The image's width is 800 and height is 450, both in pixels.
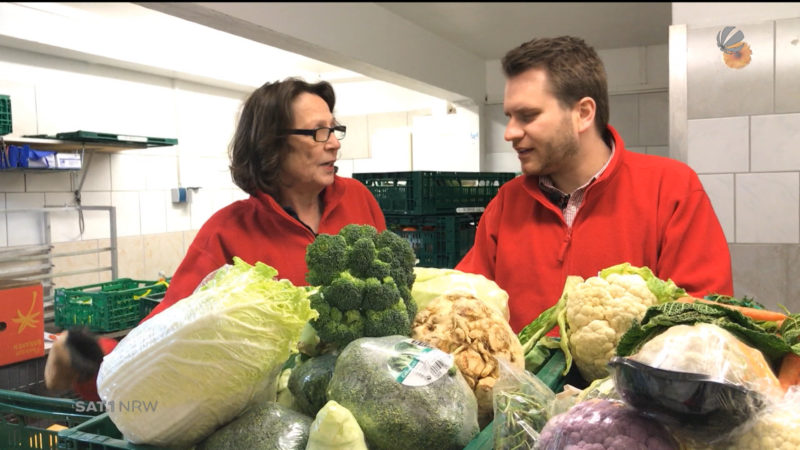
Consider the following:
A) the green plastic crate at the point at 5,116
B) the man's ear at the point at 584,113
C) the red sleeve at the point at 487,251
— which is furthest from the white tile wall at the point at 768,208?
the green plastic crate at the point at 5,116

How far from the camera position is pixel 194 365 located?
661 mm

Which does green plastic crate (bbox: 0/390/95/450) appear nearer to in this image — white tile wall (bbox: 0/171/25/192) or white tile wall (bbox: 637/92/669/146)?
white tile wall (bbox: 0/171/25/192)

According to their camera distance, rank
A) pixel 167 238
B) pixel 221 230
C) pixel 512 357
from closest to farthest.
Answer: pixel 512 357
pixel 221 230
pixel 167 238

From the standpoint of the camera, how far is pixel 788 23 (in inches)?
95.4

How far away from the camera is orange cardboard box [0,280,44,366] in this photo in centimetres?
299

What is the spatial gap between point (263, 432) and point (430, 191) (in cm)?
276

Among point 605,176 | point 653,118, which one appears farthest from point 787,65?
point 653,118

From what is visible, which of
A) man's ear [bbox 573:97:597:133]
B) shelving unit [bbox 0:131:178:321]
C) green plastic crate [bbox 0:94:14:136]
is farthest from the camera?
shelving unit [bbox 0:131:178:321]

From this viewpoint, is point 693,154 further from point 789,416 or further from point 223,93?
point 223,93

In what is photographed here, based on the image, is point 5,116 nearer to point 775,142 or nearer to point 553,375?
point 553,375

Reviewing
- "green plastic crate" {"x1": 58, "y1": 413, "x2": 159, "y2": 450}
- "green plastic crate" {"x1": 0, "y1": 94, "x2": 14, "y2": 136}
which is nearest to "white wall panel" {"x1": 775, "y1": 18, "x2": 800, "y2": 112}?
"green plastic crate" {"x1": 58, "y1": 413, "x2": 159, "y2": 450}

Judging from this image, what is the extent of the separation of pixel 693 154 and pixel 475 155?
3.48m

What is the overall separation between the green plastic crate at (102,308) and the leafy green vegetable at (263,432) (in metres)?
2.90

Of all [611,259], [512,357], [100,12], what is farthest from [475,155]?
[512,357]
